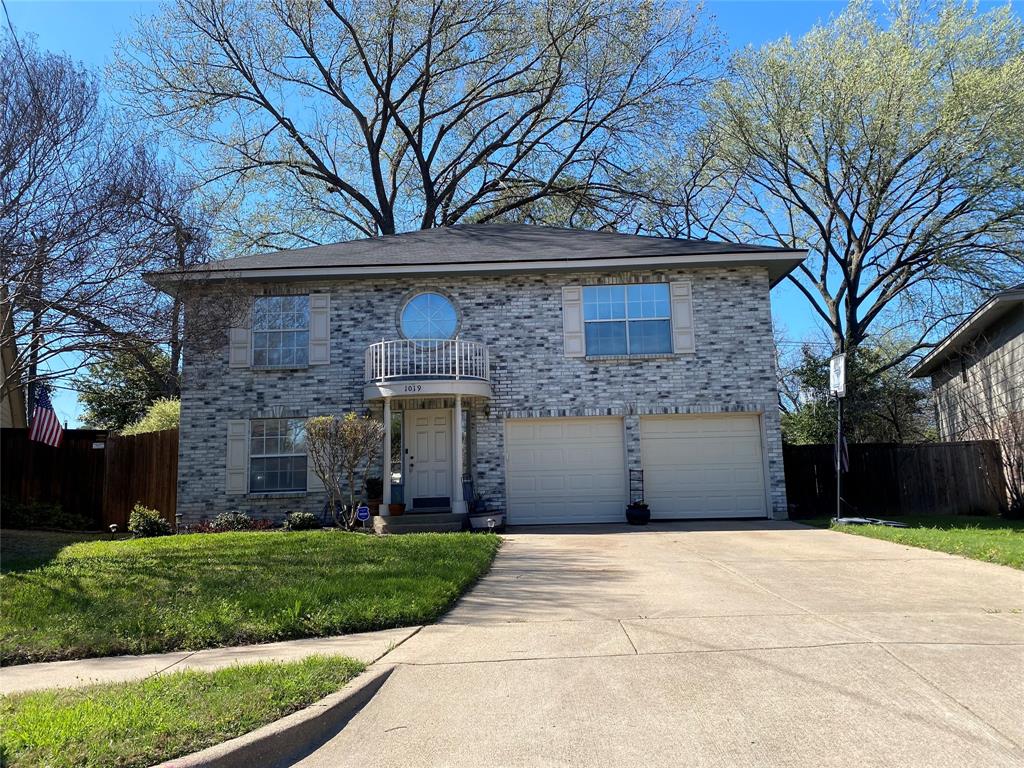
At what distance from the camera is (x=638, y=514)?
579 inches

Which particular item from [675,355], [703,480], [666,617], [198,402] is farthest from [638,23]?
[666,617]

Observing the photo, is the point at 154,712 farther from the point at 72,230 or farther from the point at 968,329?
the point at 968,329

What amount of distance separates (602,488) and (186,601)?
9.89 m

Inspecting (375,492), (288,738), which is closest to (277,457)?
(375,492)

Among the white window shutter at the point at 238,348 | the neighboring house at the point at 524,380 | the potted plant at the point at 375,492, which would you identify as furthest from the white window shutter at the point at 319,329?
the potted plant at the point at 375,492

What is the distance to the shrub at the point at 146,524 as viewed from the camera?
569 inches

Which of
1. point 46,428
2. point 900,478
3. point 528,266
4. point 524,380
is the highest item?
point 528,266

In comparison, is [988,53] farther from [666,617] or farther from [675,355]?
[666,617]

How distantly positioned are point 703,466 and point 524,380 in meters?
4.09

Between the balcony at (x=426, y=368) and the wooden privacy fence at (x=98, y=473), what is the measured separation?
481 cm

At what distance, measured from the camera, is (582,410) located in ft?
50.7

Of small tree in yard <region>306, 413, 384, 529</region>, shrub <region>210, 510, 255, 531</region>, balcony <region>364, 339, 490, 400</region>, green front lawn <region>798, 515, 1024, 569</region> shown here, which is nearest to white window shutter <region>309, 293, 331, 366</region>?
balcony <region>364, 339, 490, 400</region>

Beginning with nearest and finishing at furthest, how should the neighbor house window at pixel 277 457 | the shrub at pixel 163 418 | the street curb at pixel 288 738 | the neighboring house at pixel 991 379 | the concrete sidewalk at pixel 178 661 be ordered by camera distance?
1. the street curb at pixel 288 738
2. the concrete sidewalk at pixel 178 661
3. the neighbor house window at pixel 277 457
4. the neighboring house at pixel 991 379
5. the shrub at pixel 163 418

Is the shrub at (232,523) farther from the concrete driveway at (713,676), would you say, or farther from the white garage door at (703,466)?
the concrete driveway at (713,676)
